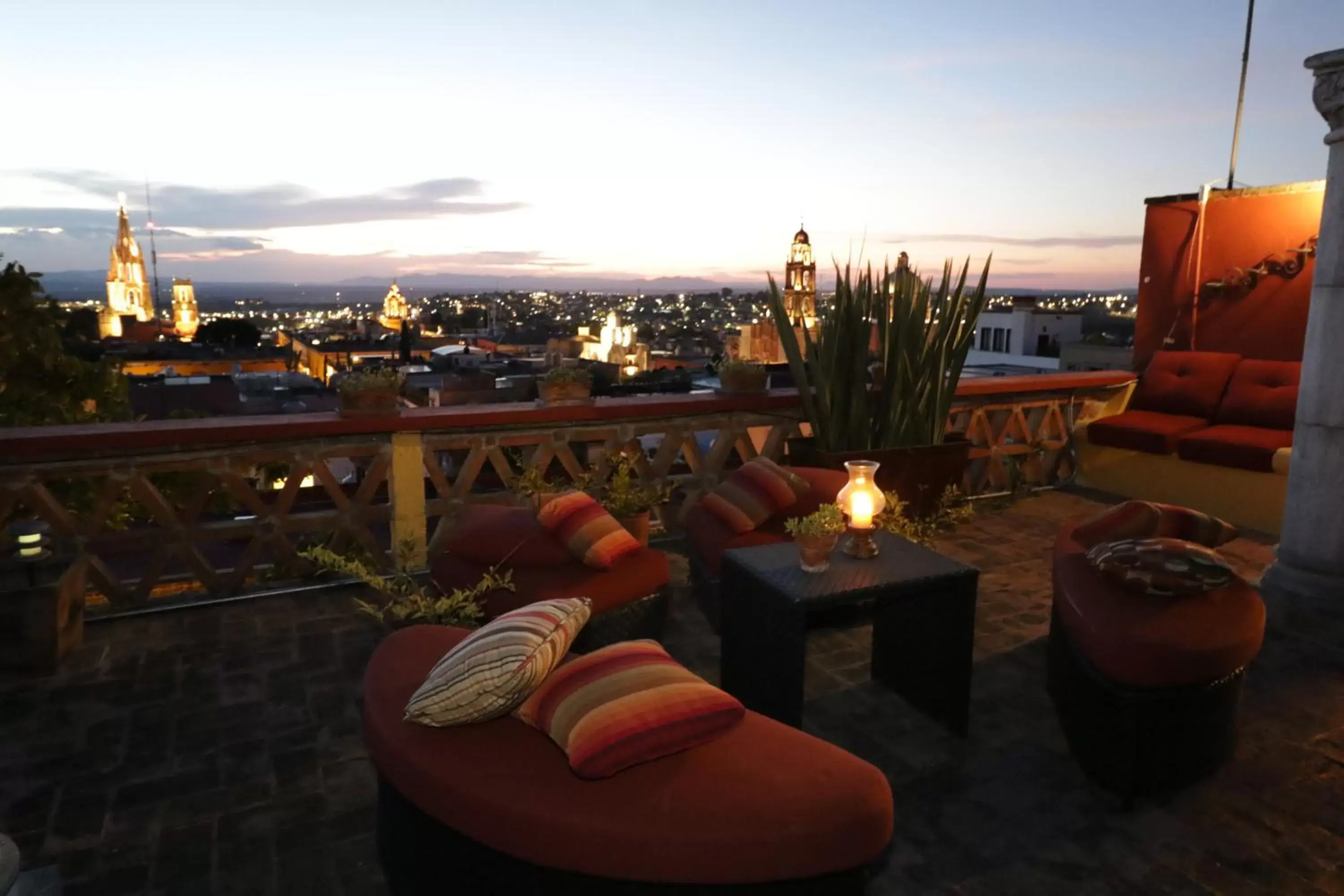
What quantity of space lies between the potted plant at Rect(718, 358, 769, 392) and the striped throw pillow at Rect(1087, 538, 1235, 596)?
9.17 ft

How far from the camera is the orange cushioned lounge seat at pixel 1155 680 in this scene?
7.81ft

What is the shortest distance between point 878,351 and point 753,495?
182 centimetres

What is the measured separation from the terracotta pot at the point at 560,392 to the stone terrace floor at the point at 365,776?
1639 mm

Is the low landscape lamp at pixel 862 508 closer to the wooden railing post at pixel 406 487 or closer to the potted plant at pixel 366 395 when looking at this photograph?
the wooden railing post at pixel 406 487

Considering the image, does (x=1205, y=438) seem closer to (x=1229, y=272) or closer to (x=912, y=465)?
(x=1229, y=272)

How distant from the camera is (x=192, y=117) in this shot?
1408 centimetres

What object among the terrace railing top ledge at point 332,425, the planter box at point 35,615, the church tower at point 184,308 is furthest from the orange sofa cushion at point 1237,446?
the church tower at point 184,308

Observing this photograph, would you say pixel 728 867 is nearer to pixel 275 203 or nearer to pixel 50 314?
pixel 50 314

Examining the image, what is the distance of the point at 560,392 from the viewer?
471 centimetres

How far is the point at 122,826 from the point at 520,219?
45.4m

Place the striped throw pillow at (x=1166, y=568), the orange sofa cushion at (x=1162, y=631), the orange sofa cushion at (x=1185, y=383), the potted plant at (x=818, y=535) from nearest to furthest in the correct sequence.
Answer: the orange sofa cushion at (x=1162, y=631), the striped throw pillow at (x=1166, y=568), the potted plant at (x=818, y=535), the orange sofa cushion at (x=1185, y=383)

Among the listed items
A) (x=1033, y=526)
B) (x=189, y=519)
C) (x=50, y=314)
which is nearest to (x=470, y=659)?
(x=189, y=519)

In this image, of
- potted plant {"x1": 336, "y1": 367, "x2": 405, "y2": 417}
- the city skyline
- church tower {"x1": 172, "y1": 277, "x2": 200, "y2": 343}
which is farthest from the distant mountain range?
potted plant {"x1": 336, "y1": 367, "x2": 405, "y2": 417}

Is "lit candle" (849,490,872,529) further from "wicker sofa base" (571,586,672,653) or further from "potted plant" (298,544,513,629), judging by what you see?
"potted plant" (298,544,513,629)
